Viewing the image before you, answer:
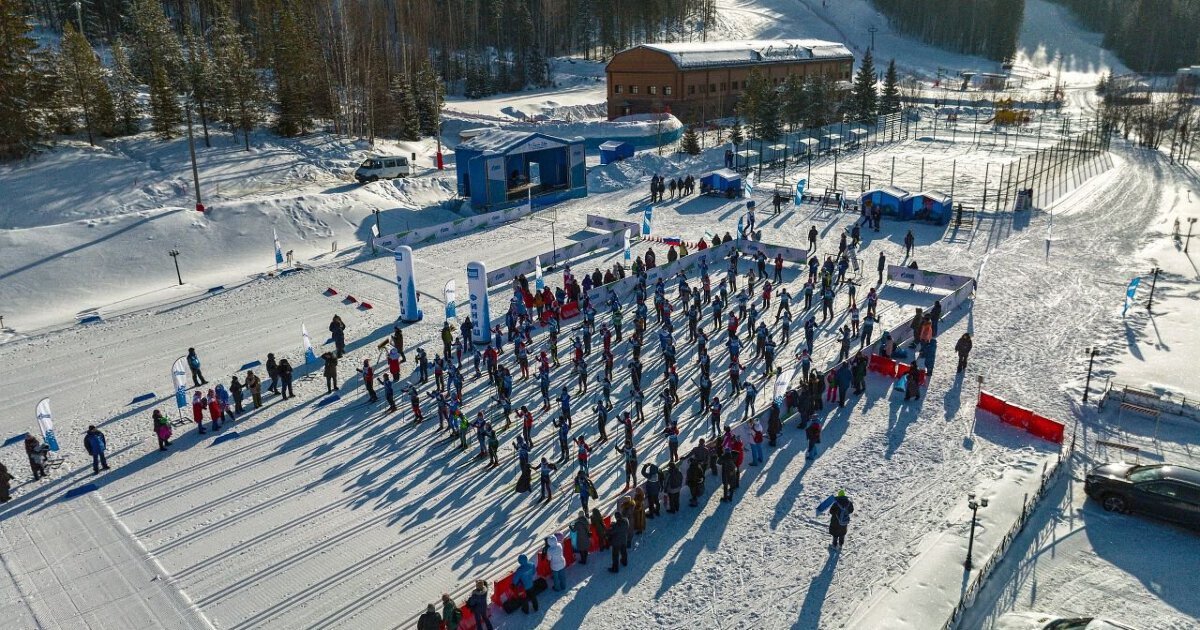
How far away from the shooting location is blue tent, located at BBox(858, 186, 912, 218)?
98.7 feet

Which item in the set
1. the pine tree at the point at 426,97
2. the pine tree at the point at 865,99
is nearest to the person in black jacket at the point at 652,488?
the pine tree at the point at 426,97

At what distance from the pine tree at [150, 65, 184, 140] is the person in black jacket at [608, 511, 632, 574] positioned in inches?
1549

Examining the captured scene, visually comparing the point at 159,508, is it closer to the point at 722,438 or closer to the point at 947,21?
the point at 722,438

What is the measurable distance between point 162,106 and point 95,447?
Result: 3240 centimetres

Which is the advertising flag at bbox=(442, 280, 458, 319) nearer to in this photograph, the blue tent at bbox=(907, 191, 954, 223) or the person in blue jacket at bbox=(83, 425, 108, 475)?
the person in blue jacket at bbox=(83, 425, 108, 475)

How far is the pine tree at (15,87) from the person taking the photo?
33.4m

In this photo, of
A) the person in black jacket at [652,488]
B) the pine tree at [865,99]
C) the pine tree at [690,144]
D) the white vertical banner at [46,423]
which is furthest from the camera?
the pine tree at [865,99]

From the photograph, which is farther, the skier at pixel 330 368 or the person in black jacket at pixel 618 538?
the skier at pixel 330 368

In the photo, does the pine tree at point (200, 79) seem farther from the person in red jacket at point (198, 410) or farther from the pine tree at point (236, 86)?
the person in red jacket at point (198, 410)

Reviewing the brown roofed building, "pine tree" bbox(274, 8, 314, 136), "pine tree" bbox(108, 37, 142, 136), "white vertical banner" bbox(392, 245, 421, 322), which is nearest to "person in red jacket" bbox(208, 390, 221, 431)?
"white vertical banner" bbox(392, 245, 421, 322)

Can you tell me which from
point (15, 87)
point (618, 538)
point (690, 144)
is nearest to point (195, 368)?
point (618, 538)

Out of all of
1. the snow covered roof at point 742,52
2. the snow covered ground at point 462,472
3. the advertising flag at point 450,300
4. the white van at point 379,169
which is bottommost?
the snow covered ground at point 462,472

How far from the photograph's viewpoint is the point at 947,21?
4040 inches

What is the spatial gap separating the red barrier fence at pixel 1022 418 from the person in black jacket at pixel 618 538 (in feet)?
27.0
